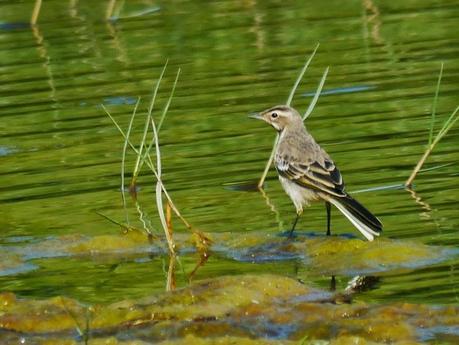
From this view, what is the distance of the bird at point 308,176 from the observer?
10.8 metres

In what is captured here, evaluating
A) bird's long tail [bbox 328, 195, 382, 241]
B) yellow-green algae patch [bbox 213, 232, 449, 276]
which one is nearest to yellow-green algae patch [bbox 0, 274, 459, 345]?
yellow-green algae patch [bbox 213, 232, 449, 276]

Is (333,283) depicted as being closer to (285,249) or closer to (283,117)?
(285,249)

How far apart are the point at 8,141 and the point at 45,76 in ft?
11.7

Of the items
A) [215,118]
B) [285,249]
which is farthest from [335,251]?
[215,118]

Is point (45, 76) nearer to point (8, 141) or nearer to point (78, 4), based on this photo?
point (8, 141)

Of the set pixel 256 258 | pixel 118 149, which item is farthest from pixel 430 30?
pixel 256 258

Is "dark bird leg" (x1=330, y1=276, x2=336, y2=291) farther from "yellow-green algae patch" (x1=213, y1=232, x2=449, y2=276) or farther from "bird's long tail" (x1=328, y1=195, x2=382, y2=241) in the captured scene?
"bird's long tail" (x1=328, y1=195, x2=382, y2=241)

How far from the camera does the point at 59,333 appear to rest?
9031mm

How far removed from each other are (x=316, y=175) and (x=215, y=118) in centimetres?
462

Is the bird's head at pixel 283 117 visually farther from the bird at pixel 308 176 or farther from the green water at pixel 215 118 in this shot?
the green water at pixel 215 118

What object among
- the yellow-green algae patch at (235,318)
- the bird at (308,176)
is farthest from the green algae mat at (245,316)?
the bird at (308,176)

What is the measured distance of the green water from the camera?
1099 centimetres

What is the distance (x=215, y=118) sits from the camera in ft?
52.4

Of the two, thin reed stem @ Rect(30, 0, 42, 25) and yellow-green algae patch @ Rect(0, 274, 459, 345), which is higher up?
yellow-green algae patch @ Rect(0, 274, 459, 345)
